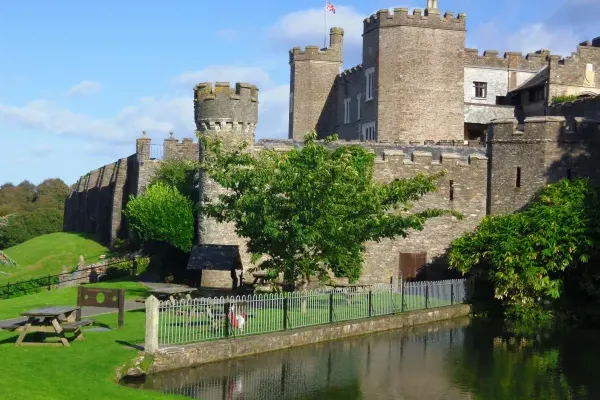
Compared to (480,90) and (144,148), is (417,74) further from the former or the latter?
(144,148)

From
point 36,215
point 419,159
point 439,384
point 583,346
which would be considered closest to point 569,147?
point 419,159

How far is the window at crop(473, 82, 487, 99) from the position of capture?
2098 inches

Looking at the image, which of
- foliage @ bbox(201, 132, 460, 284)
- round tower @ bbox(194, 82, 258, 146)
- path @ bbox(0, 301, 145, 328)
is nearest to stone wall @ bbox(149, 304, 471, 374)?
foliage @ bbox(201, 132, 460, 284)

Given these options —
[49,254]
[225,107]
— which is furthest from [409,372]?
[49,254]

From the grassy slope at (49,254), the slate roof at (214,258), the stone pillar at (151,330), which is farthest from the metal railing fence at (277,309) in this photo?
the grassy slope at (49,254)

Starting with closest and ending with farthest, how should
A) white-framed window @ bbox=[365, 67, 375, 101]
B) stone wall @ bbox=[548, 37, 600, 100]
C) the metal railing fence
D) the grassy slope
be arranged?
the metal railing fence < stone wall @ bbox=[548, 37, 600, 100] < the grassy slope < white-framed window @ bbox=[365, 67, 375, 101]

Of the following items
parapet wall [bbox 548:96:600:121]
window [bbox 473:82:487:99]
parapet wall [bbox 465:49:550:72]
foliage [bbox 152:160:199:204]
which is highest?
parapet wall [bbox 465:49:550:72]

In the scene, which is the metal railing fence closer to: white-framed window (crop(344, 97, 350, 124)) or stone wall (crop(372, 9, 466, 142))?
stone wall (crop(372, 9, 466, 142))

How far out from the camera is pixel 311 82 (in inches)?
2363

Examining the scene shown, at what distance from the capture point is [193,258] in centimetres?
3177

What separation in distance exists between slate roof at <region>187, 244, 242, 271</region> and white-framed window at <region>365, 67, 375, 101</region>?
22750 mm

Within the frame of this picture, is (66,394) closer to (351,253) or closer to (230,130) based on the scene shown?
(351,253)

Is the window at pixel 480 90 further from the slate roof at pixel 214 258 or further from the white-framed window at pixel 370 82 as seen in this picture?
the slate roof at pixel 214 258

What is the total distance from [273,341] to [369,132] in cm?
3174
